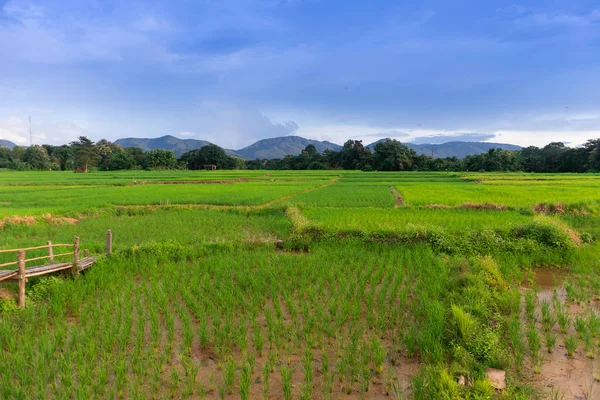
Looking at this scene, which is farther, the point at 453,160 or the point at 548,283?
the point at 453,160

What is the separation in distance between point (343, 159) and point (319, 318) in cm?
6204

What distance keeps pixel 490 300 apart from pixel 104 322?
17.4 feet

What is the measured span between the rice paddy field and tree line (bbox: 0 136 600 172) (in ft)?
156

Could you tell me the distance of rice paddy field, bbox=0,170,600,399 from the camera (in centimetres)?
323

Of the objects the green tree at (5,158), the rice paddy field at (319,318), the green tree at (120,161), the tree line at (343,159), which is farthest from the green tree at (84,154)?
the rice paddy field at (319,318)

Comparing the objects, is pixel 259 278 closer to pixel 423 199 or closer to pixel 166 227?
pixel 166 227

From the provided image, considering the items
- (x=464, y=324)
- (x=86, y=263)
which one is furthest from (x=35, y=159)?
(x=464, y=324)

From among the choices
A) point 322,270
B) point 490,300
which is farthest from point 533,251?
point 322,270

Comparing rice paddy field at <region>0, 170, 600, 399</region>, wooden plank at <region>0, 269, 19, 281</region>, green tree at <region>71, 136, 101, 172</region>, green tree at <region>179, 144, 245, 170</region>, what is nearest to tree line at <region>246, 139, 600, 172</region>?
green tree at <region>179, 144, 245, 170</region>

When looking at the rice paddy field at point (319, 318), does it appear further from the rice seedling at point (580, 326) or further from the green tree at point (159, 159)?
the green tree at point (159, 159)

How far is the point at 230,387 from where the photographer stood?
10.5ft

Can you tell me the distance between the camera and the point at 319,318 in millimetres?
4500

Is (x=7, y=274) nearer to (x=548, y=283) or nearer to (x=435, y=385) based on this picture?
(x=435, y=385)

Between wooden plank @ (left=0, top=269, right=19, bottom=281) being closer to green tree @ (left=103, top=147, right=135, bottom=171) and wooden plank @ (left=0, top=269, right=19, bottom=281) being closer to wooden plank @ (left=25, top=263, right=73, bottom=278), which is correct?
wooden plank @ (left=25, top=263, right=73, bottom=278)
